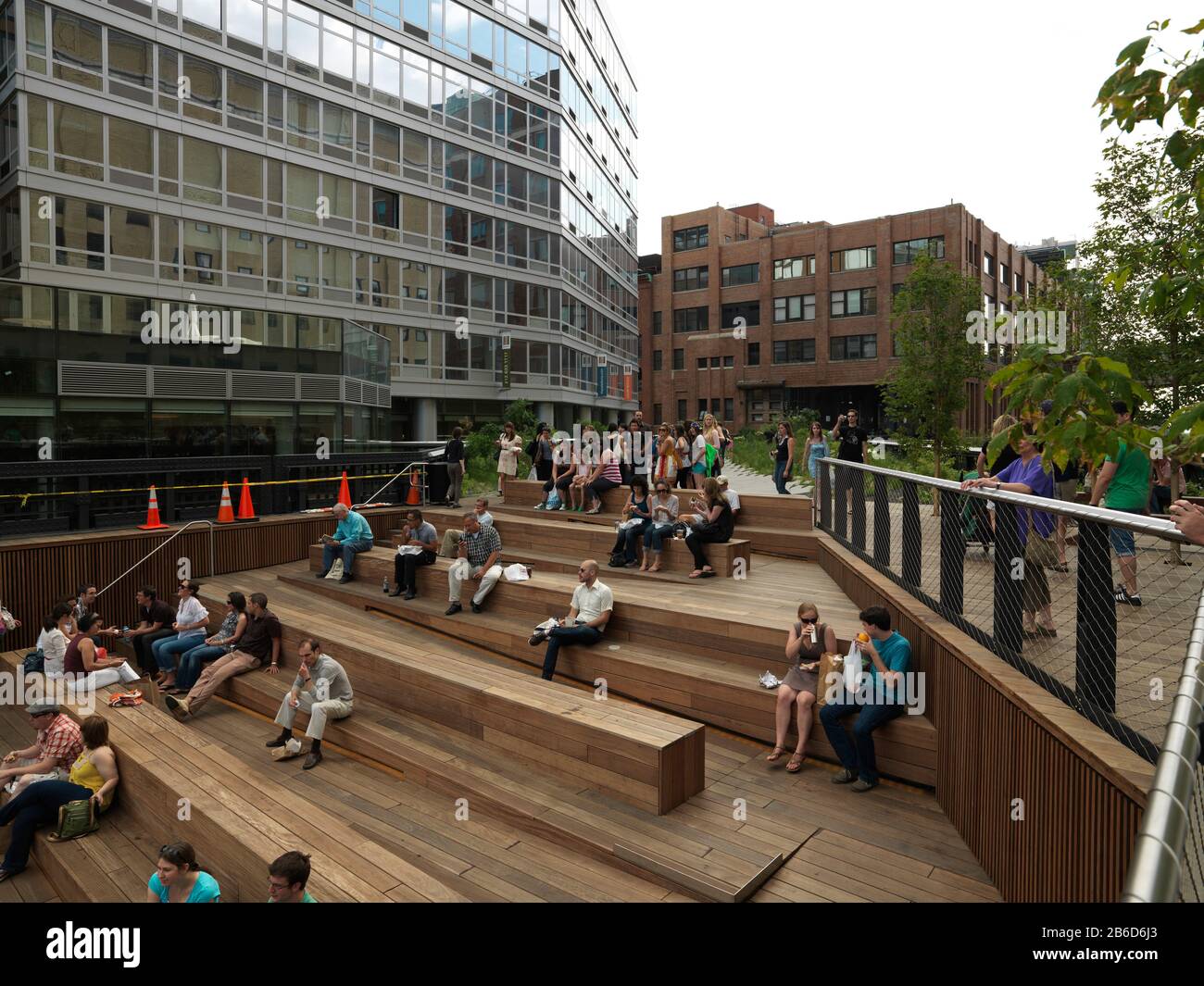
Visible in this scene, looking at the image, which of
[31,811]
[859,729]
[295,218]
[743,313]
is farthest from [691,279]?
[31,811]

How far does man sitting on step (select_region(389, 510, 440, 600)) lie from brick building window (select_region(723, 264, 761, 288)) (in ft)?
154

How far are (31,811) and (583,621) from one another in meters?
5.78

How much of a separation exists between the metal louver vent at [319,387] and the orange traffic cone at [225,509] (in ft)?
10.4

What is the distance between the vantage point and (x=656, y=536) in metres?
12.0

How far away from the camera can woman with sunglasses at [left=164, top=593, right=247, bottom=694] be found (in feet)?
35.8

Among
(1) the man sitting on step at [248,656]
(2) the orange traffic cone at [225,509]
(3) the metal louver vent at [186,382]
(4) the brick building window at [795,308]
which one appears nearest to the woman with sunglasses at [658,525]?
(1) the man sitting on step at [248,656]

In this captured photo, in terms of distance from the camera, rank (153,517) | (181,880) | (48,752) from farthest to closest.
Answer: (153,517) < (48,752) < (181,880)

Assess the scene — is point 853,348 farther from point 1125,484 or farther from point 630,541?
point 1125,484

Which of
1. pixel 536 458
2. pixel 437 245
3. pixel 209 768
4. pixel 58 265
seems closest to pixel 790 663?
pixel 209 768

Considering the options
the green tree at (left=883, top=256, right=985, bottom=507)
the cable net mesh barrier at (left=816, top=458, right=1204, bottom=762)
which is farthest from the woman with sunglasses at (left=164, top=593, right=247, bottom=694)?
the green tree at (left=883, top=256, right=985, bottom=507)

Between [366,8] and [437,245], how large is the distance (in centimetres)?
918

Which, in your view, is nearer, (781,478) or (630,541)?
(630,541)

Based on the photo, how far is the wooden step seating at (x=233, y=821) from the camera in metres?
5.27
